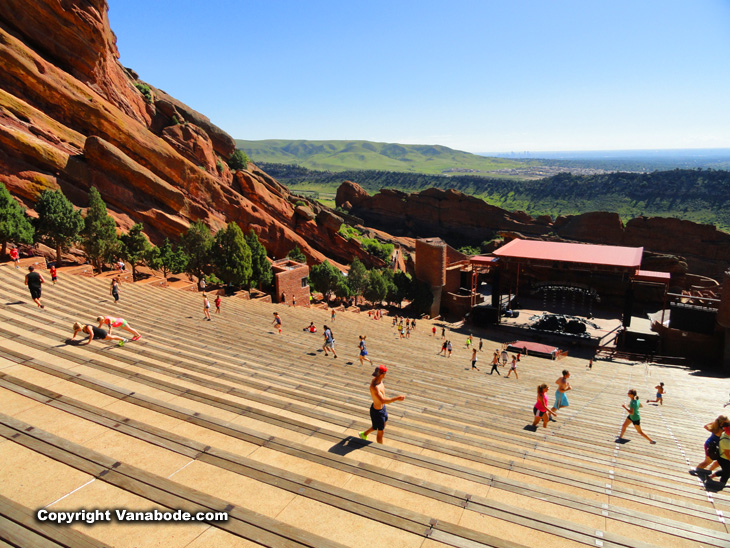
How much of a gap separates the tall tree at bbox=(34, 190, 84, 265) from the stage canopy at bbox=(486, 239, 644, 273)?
33357 millimetres

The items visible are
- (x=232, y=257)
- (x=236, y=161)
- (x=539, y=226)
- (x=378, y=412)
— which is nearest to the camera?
(x=378, y=412)

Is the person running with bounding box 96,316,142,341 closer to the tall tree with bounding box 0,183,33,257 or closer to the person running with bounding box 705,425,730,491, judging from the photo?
the person running with bounding box 705,425,730,491

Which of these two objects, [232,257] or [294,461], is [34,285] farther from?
[232,257]

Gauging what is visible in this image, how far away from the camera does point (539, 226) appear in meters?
75.1

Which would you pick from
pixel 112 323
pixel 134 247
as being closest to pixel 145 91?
pixel 134 247

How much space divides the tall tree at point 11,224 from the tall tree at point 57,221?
1.08 meters

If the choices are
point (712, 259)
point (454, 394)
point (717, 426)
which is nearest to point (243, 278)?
point (454, 394)

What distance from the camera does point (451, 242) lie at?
276 ft

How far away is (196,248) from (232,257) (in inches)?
157

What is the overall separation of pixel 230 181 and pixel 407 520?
50.4 meters

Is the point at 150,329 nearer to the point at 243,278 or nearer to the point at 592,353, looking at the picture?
the point at 243,278

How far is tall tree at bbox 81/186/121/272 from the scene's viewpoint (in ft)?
84.3

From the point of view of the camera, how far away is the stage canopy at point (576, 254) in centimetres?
3456

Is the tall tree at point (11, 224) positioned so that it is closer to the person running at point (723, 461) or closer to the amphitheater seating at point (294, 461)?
the amphitheater seating at point (294, 461)
